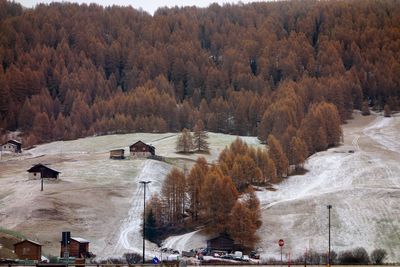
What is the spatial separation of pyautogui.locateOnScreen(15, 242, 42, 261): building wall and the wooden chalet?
68.0ft

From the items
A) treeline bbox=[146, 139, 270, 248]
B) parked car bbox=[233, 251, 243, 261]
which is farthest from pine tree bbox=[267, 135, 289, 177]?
parked car bbox=[233, 251, 243, 261]

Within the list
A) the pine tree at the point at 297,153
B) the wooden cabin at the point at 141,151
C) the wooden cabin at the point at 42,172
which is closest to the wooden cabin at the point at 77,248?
the wooden cabin at the point at 42,172

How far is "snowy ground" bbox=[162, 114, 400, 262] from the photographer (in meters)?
86.6

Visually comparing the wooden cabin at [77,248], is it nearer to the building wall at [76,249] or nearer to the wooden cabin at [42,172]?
the building wall at [76,249]

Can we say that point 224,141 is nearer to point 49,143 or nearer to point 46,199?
point 49,143

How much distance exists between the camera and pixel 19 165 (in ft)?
438

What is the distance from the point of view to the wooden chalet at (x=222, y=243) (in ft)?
283

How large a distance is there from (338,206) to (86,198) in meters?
30.1

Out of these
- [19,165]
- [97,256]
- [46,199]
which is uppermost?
[19,165]

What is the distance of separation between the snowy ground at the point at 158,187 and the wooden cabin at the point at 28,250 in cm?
907

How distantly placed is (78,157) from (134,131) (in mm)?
38771

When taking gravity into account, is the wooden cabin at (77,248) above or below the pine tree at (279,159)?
below

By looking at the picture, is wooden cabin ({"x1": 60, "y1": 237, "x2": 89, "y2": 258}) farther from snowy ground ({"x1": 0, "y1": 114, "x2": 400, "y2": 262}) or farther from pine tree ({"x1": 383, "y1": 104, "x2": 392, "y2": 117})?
pine tree ({"x1": 383, "y1": 104, "x2": 392, "y2": 117})

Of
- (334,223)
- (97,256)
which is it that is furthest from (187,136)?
(97,256)
